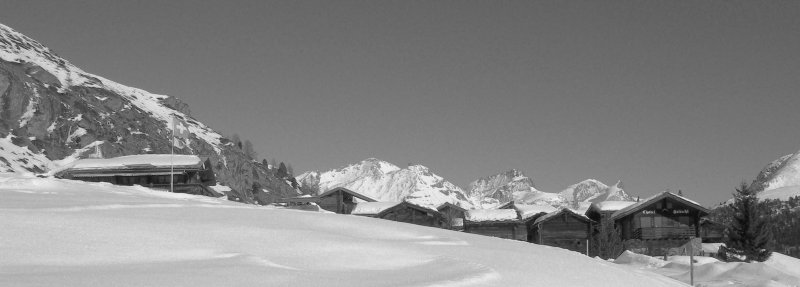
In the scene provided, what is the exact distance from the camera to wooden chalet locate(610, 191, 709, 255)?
176ft

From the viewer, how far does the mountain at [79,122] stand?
112250 millimetres

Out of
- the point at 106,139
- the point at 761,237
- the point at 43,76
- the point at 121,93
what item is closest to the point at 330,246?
the point at 761,237

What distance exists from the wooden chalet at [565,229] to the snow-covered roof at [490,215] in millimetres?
2211

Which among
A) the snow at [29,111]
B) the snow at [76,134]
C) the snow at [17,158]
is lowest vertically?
the snow at [17,158]

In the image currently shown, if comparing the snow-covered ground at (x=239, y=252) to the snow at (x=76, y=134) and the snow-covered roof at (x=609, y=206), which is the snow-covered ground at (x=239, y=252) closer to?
the snow-covered roof at (x=609, y=206)

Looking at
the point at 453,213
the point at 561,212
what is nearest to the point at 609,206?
the point at 561,212

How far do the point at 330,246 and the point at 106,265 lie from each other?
2.45 metres

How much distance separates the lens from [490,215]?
52125mm

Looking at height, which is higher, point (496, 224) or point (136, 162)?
point (136, 162)

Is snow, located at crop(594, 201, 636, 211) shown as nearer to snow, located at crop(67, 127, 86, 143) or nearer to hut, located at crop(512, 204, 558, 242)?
hut, located at crop(512, 204, 558, 242)

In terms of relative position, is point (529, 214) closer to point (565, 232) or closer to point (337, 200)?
point (565, 232)

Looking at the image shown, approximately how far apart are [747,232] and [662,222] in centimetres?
836

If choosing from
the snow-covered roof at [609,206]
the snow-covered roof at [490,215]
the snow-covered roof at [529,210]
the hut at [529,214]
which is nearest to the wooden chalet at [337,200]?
the snow-covered roof at [490,215]

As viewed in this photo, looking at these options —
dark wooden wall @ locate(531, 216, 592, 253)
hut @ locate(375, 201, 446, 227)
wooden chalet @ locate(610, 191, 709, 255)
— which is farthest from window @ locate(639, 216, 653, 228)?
hut @ locate(375, 201, 446, 227)
